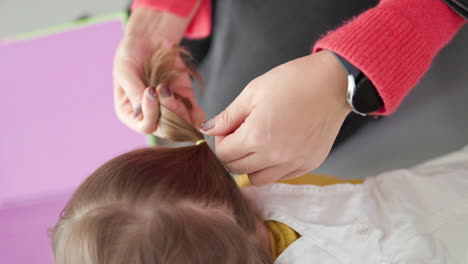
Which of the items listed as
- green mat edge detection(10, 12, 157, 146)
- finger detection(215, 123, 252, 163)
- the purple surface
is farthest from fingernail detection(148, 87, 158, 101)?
green mat edge detection(10, 12, 157, 146)

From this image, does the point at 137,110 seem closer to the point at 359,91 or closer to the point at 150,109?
the point at 150,109

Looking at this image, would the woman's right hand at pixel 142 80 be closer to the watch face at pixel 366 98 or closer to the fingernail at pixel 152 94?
the fingernail at pixel 152 94

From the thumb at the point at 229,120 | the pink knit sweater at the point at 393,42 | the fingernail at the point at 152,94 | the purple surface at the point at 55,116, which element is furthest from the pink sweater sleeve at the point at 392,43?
the purple surface at the point at 55,116

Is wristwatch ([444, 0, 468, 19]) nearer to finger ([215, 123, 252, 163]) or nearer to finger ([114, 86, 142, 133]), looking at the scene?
finger ([215, 123, 252, 163])

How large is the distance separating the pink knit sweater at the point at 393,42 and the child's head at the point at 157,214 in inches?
8.3

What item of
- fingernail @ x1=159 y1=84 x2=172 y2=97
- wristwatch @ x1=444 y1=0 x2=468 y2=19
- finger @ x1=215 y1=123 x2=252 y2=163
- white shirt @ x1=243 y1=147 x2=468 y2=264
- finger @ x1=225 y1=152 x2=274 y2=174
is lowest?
white shirt @ x1=243 y1=147 x2=468 y2=264

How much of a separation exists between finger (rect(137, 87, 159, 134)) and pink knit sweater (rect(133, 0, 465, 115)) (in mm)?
229

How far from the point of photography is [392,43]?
1.54ft

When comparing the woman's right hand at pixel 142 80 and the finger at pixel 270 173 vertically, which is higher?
the woman's right hand at pixel 142 80

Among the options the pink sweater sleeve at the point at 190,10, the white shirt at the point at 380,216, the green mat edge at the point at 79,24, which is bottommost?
the white shirt at the point at 380,216

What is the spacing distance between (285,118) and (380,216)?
0.29 metres

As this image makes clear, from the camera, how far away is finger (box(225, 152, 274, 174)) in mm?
469

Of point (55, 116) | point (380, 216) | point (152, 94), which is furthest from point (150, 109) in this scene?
point (55, 116)

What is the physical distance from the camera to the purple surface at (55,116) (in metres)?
1.13
